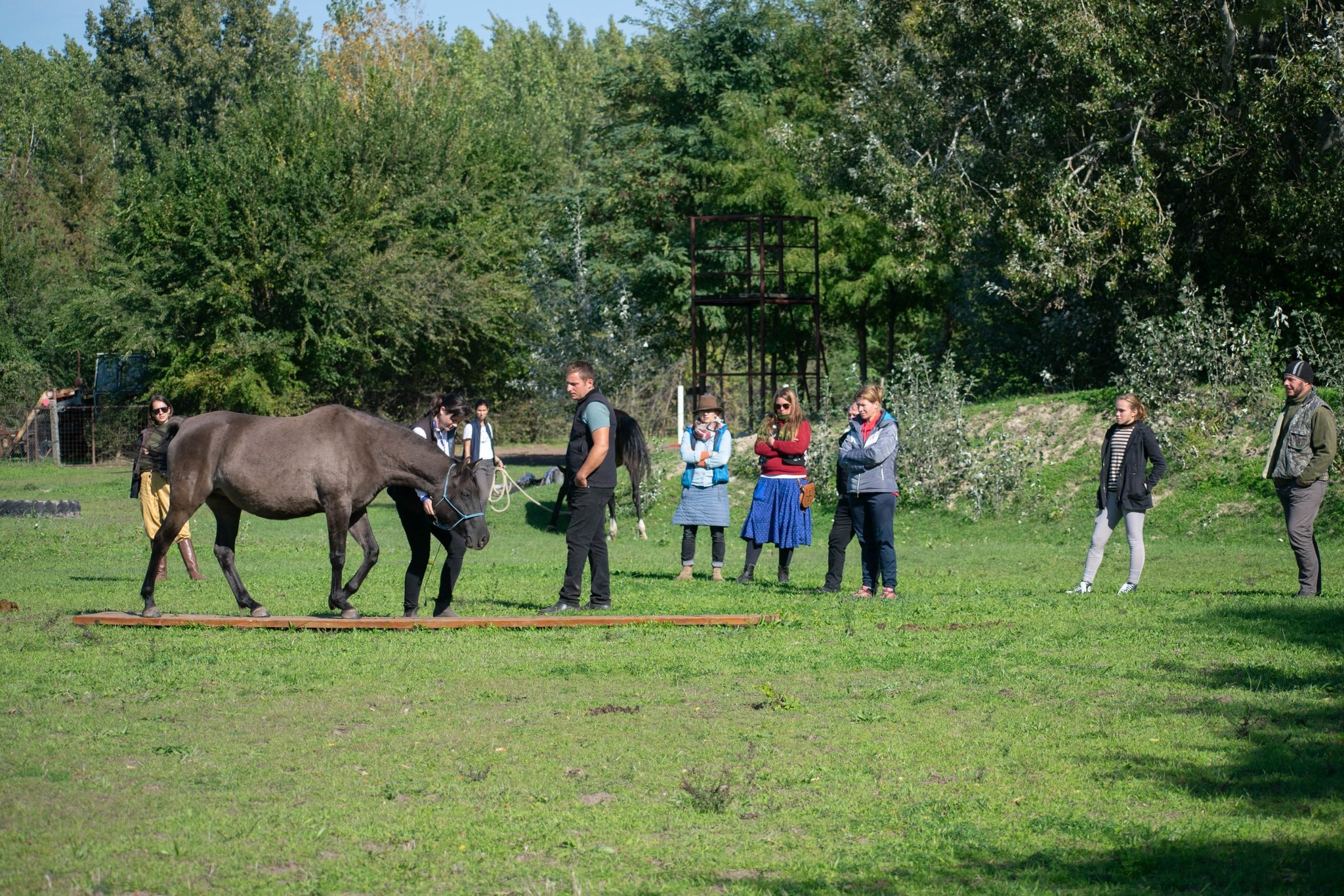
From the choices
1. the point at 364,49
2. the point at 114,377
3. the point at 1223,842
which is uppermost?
the point at 364,49

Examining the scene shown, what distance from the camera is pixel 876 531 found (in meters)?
11.7

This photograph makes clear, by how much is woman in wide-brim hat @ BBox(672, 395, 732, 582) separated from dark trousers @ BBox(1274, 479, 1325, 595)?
502 cm

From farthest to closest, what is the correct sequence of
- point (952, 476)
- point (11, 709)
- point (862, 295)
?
point (862, 295) → point (952, 476) → point (11, 709)

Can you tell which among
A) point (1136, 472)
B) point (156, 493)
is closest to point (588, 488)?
point (1136, 472)

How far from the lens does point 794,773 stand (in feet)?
20.0

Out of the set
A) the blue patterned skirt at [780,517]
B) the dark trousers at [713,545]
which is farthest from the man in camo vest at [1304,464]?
the dark trousers at [713,545]

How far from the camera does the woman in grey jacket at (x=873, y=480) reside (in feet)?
38.1

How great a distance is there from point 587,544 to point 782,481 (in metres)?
2.63

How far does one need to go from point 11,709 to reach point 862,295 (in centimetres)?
2828

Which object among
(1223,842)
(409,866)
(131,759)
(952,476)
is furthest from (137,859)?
(952,476)

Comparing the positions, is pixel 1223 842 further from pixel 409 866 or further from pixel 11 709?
pixel 11 709

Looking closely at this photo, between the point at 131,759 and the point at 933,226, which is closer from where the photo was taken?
the point at 131,759

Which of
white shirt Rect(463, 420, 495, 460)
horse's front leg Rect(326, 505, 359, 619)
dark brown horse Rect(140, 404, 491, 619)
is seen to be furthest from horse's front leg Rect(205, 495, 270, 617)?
white shirt Rect(463, 420, 495, 460)

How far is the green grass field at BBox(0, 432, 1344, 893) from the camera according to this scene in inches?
192
